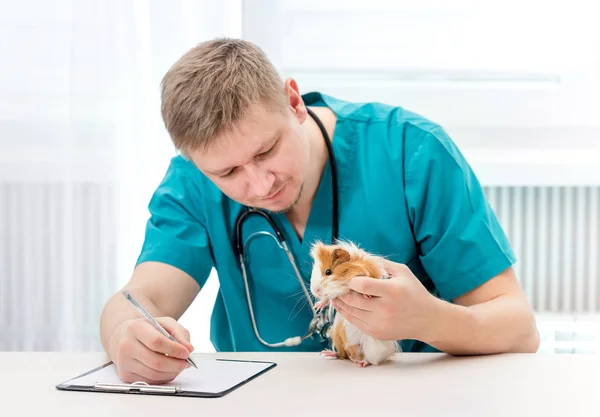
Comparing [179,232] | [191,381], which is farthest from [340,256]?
[179,232]

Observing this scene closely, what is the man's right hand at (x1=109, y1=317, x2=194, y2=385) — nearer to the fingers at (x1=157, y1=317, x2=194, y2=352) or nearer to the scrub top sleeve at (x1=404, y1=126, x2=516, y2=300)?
the fingers at (x1=157, y1=317, x2=194, y2=352)

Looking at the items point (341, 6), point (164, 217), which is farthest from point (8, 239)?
point (341, 6)

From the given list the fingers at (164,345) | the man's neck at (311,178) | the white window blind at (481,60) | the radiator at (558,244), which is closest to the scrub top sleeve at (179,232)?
the man's neck at (311,178)

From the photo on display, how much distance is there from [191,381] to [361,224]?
518 millimetres

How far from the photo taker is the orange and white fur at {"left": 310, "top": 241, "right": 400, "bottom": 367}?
1.03 meters

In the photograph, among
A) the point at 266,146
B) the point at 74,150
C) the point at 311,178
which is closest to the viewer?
the point at 266,146

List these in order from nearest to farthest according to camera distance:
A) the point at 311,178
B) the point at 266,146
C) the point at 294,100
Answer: the point at 266,146 → the point at 294,100 → the point at 311,178

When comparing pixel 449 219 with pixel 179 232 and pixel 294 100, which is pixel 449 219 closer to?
pixel 294 100

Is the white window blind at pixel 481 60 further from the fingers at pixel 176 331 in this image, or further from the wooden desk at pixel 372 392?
the fingers at pixel 176 331

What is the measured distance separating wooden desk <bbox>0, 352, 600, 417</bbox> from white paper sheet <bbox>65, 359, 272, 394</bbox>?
0.03 meters

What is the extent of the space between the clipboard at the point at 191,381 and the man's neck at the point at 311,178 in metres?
0.37

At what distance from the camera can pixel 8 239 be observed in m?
1.91

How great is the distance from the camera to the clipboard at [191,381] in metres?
1.01

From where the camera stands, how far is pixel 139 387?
3.41 ft
